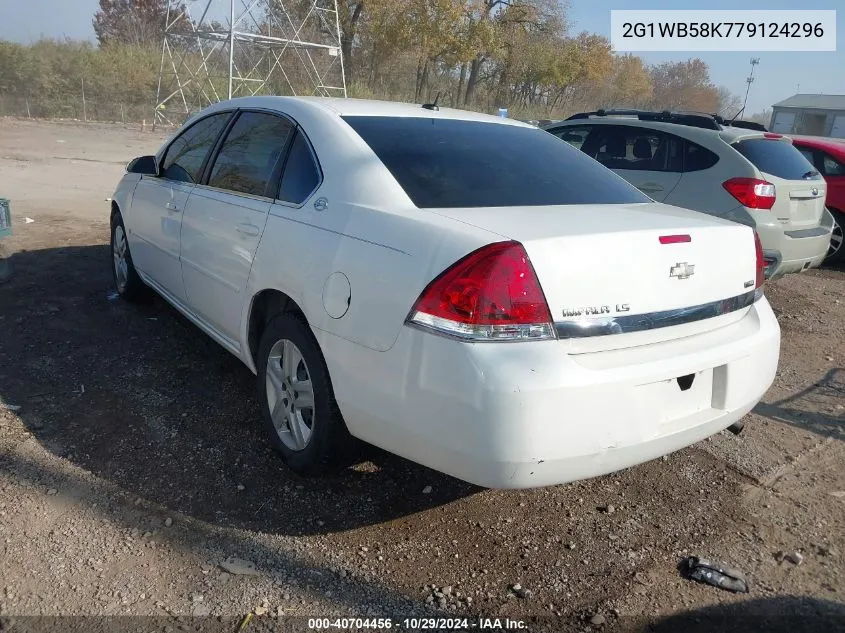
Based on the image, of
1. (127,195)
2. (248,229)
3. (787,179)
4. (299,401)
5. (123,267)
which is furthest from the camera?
(787,179)

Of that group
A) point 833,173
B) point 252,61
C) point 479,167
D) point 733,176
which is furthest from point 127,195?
point 252,61

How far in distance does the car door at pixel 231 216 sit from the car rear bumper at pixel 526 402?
95cm

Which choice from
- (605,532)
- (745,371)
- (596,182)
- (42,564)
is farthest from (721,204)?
(42,564)

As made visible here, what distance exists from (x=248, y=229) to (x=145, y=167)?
196cm

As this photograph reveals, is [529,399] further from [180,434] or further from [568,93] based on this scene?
[568,93]

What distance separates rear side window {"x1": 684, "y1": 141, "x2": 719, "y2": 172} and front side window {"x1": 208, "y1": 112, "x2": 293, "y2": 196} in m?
4.30

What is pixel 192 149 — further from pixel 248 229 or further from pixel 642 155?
pixel 642 155

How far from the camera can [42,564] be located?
94.7 inches

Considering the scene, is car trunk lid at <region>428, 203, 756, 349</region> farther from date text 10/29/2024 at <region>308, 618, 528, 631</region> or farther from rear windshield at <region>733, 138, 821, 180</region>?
rear windshield at <region>733, 138, 821, 180</region>

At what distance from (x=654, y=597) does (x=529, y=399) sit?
3.05 ft

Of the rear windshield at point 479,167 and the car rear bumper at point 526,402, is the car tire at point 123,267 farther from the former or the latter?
the car rear bumper at point 526,402

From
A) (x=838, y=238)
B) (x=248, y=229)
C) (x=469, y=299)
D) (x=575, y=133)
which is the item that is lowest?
(x=838, y=238)

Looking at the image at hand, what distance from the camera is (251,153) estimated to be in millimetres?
3553

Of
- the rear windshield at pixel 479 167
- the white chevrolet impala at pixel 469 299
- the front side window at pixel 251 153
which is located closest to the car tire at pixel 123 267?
the front side window at pixel 251 153
